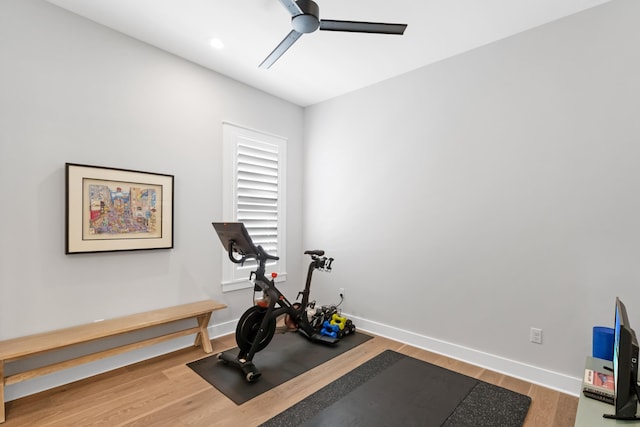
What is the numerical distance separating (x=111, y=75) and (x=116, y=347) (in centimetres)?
256

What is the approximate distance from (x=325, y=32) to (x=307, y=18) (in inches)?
33.9

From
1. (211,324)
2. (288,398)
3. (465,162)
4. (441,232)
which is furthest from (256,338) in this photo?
(465,162)

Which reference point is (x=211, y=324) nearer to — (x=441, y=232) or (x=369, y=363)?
(x=369, y=363)

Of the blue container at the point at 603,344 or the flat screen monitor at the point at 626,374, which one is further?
the blue container at the point at 603,344

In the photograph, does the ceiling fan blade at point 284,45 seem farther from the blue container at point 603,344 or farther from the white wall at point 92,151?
the blue container at point 603,344

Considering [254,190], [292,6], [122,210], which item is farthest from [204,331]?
[292,6]

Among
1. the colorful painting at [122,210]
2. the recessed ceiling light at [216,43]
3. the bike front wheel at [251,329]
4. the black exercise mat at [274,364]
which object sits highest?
the recessed ceiling light at [216,43]

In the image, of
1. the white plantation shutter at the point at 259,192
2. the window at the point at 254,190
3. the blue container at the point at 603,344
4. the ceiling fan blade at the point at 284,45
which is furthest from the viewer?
the white plantation shutter at the point at 259,192

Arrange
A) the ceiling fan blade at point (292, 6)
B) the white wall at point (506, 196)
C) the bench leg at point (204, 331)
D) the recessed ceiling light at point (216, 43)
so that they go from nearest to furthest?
the ceiling fan blade at point (292, 6), the white wall at point (506, 196), the recessed ceiling light at point (216, 43), the bench leg at point (204, 331)

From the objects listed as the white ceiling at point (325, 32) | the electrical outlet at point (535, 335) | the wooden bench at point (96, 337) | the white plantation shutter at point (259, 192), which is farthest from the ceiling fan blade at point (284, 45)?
the electrical outlet at point (535, 335)

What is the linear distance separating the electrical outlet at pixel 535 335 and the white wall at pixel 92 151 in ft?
10.5

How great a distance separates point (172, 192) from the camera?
3320mm

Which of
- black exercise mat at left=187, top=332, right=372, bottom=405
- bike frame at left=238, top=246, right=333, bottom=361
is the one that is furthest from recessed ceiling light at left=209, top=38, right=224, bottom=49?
black exercise mat at left=187, top=332, right=372, bottom=405

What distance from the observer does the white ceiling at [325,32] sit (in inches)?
99.7
